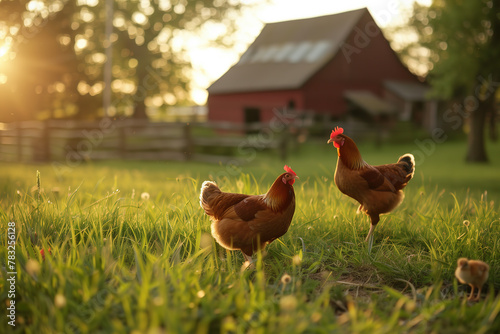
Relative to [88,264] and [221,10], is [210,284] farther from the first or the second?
A: [221,10]

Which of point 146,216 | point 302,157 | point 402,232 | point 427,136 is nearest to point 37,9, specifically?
point 302,157

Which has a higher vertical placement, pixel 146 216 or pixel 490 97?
pixel 490 97

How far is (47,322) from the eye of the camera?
8.00ft

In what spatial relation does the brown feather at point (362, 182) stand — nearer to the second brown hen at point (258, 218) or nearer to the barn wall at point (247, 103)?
the second brown hen at point (258, 218)

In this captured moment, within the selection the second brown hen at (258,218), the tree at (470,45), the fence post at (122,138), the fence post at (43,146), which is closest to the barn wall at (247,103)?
the tree at (470,45)

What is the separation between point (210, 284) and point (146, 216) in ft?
5.00

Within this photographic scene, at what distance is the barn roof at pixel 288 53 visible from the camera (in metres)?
23.7

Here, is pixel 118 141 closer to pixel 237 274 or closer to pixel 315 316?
pixel 237 274

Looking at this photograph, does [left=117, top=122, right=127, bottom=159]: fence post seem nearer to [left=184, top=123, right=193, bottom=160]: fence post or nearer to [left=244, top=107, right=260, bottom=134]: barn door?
[left=184, top=123, right=193, bottom=160]: fence post

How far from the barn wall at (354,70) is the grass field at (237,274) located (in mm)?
18956

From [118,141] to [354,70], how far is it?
47.0 ft

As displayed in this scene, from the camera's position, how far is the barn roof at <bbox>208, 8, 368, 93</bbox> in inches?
932

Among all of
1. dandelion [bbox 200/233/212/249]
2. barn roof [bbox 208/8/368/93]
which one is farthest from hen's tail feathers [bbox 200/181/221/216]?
barn roof [bbox 208/8/368/93]

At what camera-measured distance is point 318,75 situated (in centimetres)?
2369
